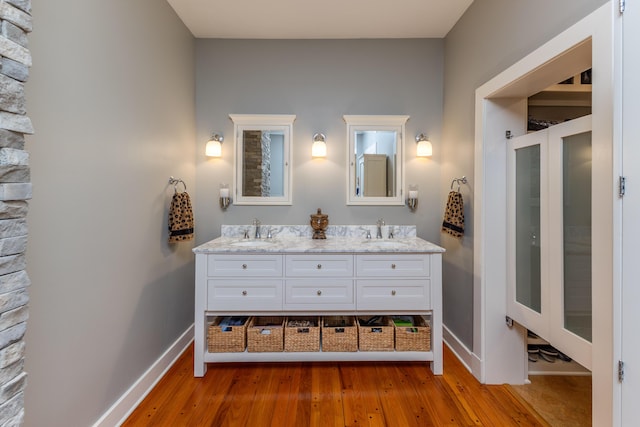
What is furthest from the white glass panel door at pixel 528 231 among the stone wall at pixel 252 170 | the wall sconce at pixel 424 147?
the stone wall at pixel 252 170

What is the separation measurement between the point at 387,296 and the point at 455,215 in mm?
849

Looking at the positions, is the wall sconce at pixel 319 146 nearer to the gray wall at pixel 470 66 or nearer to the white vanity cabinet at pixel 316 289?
the white vanity cabinet at pixel 316 289

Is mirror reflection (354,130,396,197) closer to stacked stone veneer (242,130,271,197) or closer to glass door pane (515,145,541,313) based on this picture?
stacked stone veneer (242,130,271,197)

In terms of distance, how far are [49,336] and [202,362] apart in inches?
41.6

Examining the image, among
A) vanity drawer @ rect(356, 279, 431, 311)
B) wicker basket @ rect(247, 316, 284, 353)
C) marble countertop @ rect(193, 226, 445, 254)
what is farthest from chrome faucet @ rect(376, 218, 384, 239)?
wicker basket @ rect(247, 316, 284, 353)

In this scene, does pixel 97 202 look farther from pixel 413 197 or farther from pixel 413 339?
pixel 413 197

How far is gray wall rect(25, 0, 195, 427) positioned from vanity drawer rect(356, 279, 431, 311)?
59.2 inches

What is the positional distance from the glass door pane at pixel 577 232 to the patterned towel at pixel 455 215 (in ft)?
2.30

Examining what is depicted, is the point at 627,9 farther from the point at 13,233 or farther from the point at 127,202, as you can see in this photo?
the point at 127,202

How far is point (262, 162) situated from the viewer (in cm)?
275

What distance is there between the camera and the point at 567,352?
1.55 metres

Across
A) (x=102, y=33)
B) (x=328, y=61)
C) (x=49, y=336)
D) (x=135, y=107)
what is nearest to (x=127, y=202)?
(x=135, y=107)

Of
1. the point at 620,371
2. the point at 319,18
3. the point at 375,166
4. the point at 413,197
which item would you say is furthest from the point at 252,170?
the point at 620,371

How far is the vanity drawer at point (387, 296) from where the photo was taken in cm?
212
